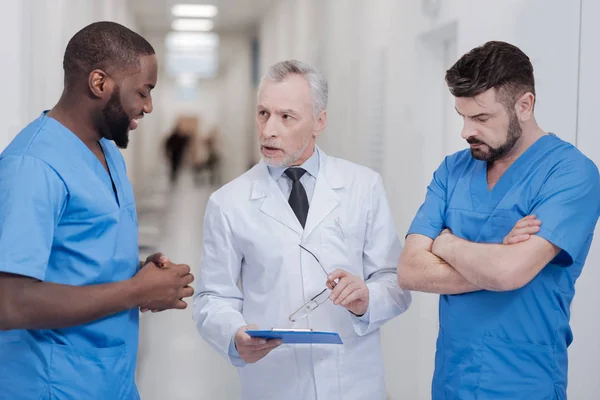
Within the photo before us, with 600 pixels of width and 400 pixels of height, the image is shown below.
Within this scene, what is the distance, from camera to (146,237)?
7.95 m

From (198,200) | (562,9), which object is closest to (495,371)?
(562,9)

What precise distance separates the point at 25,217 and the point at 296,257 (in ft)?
2.64

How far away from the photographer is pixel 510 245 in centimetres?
169

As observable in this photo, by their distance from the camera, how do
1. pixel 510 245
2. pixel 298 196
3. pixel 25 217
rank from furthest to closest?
pixel 298 196
pixel 510 245
pixel 25 217

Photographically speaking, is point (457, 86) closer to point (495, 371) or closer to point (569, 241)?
point (569, 241)

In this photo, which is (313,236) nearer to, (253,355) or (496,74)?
(253,355)

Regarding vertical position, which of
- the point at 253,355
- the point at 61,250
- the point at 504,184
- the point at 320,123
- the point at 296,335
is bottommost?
the point at 253,355

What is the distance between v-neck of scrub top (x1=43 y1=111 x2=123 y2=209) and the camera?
64.2 inches

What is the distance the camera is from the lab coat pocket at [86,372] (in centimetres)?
159

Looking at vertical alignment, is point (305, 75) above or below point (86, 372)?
above

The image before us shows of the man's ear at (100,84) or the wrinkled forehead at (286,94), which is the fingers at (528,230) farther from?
the man's ear at (100,84)

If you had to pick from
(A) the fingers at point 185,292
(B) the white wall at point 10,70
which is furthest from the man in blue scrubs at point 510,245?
(B) the white wall at point 10,70

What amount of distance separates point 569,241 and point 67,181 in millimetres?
1132

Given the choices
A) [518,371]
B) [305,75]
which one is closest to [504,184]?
[518,371]
